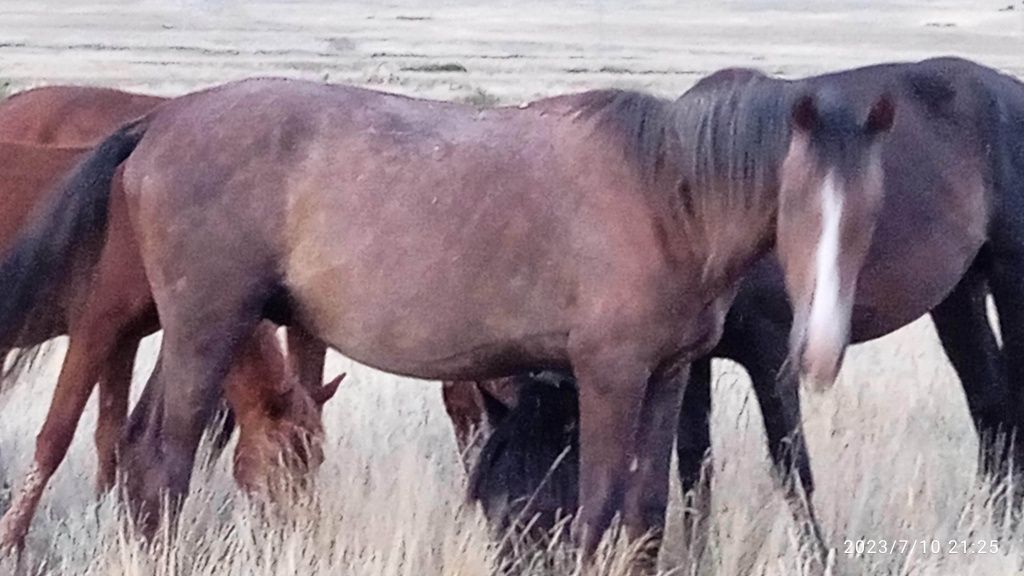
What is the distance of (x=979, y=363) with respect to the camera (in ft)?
17.0

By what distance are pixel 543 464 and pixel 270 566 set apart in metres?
0.98

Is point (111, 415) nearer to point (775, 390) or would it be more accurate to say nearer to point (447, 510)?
point (447, 510)

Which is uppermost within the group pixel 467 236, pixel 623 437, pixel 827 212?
pixel 827 212

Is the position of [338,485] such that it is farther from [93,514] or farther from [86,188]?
[86,188]

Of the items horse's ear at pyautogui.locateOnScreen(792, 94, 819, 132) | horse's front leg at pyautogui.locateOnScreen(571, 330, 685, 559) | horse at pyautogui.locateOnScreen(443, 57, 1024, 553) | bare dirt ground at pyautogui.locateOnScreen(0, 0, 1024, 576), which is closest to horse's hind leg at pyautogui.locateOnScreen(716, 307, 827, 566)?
horse at pyautogui.locateOnScreen(443, 57, 1024, 553)

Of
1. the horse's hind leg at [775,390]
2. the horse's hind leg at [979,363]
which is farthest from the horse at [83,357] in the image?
the horse's hind leg at [979,363]

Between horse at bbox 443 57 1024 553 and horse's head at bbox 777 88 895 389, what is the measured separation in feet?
3.43

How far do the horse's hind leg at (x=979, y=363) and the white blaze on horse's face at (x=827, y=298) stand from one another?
2.07 meters

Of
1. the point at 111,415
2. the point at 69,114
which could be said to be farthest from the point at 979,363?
the point at 69,114

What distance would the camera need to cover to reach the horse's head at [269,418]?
14.5 ft

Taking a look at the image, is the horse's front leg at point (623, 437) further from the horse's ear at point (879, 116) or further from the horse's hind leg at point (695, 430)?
the horse's ear at point (879, 116)

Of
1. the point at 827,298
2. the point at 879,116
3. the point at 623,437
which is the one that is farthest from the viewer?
the point at 623,437

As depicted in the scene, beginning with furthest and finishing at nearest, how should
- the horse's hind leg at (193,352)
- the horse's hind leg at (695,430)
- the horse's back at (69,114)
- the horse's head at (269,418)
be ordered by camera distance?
1. the horse's back at (69,114)
2. the horse's hind leg at (695,430)
3. the horse's head at (269,418)
4. the horse's hind leg at (193,352)

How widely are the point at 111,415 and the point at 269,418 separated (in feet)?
1.79
